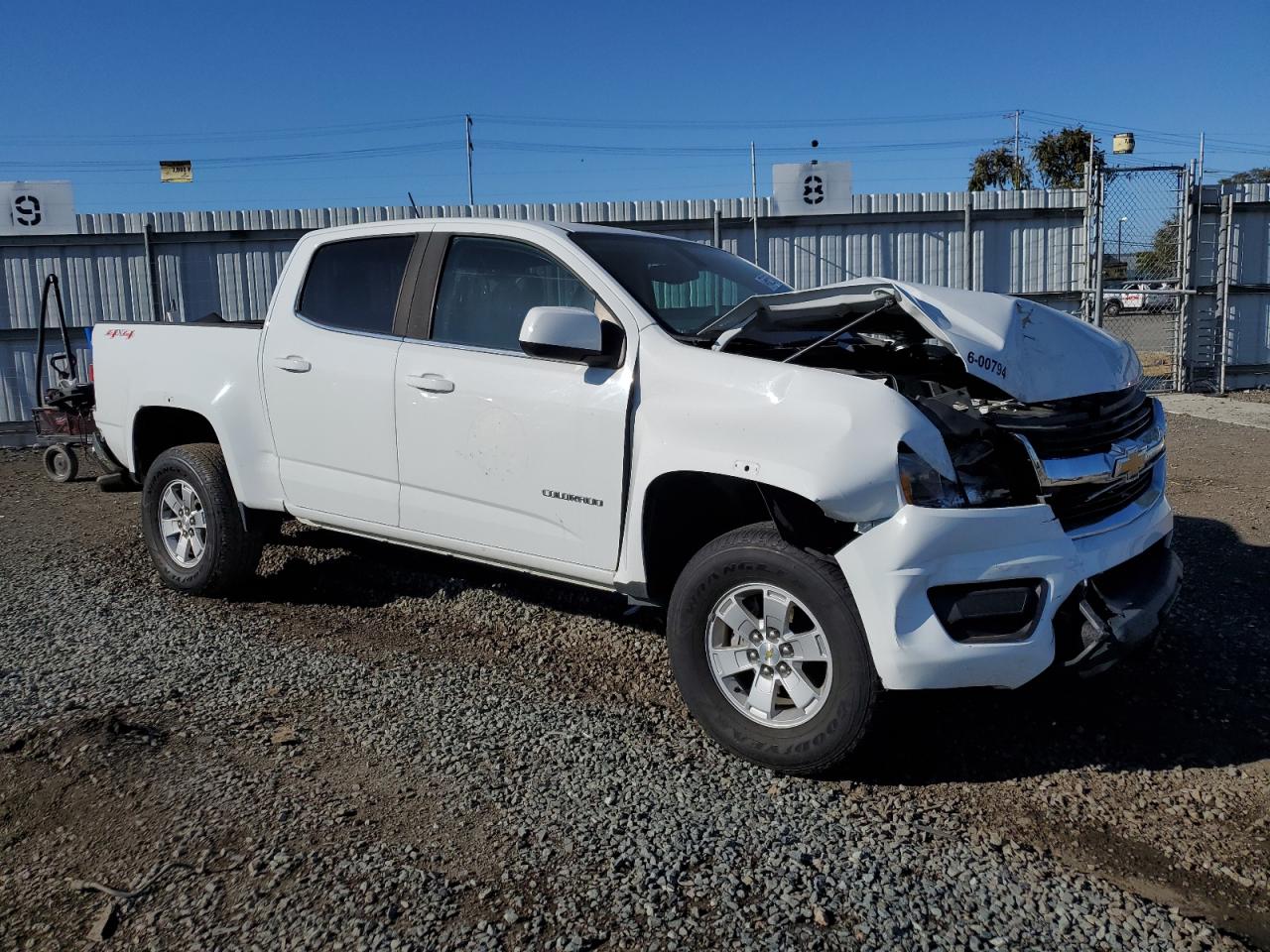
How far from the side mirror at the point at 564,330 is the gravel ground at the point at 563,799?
4.82ft

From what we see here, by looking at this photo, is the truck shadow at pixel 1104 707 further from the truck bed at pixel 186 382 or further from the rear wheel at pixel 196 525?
the truck bed at pixel 186 382

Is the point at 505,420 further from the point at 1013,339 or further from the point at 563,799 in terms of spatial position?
the point at 1013,339

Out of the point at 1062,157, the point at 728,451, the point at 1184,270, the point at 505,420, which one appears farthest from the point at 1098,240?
the point at 1062,157

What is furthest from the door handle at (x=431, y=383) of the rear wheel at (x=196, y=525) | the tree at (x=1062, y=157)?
the tree at (x=1062, y=157)

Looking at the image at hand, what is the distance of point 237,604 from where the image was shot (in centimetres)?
582

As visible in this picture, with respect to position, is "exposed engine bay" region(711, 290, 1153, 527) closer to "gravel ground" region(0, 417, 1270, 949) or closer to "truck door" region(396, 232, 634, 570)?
"truck door" region(396, 232, 634, 570)

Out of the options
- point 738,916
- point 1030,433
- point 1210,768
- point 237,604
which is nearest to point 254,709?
point 237,604

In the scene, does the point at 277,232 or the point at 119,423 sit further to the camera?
the point at 277,232

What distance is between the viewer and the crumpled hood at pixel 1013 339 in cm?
365

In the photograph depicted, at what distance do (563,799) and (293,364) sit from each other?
2786 mm

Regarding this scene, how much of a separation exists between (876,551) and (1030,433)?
0.69 metres

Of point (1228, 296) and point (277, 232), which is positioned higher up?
point (277, 232)

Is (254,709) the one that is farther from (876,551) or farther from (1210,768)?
(1210,768)

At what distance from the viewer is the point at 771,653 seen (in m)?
3.69
